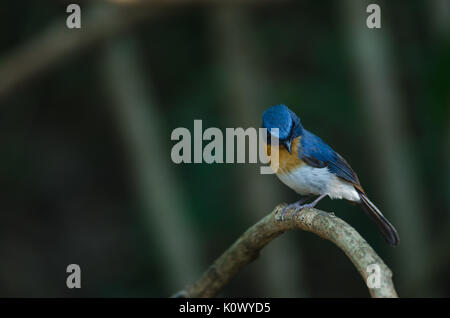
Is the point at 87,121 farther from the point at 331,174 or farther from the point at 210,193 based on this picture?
the point at 331,174

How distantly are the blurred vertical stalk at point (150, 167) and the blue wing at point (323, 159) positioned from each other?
2307 mm

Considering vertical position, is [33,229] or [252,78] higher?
[252,78]

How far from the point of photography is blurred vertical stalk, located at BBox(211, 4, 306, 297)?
4.62 meters

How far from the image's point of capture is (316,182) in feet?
9.19

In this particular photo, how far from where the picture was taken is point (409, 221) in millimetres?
4906

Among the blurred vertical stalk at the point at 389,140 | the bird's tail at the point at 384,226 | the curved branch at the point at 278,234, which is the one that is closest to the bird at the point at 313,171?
the bird's tail at the point at 384,226

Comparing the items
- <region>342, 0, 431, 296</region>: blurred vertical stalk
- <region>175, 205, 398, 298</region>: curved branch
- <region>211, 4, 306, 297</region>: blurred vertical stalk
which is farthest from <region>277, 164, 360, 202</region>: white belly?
<region>342, 0, 431, 296</region>: blurred vertical stalk

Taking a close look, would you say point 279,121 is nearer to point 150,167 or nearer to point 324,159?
point 324,159

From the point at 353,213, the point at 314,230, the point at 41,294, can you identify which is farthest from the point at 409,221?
the point at 41,294

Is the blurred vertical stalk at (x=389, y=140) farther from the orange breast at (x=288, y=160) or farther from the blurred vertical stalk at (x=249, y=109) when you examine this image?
the orange breast at (x=288, y=160)

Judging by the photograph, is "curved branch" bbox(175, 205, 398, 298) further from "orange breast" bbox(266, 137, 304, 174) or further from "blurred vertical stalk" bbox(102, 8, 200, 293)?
"blurred vertical stalk" bbox(102, 8, 200, 293)

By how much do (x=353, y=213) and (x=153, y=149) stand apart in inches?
73.4

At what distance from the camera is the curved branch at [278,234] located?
164cm

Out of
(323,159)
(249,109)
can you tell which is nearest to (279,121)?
(323,159)
